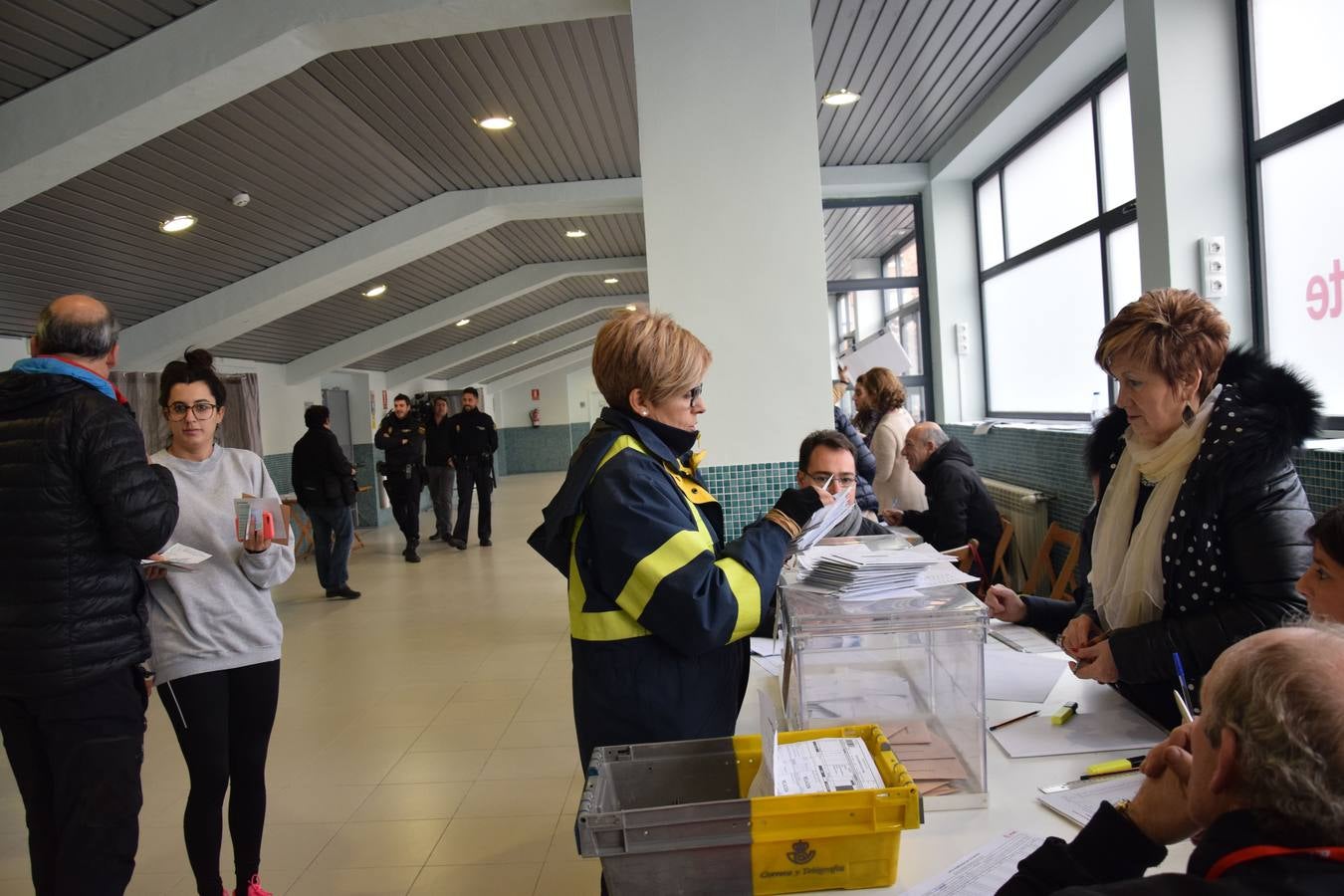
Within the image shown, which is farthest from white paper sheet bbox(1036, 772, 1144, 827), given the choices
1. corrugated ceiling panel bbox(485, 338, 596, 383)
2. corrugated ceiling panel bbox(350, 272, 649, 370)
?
corrugated ceiling panel bbox(485, 338, 596, 383)

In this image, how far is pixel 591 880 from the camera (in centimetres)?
304

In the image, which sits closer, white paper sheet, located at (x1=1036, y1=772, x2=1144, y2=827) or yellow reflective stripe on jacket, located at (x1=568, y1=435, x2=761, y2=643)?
white paper sheet, located at (x1=1036, y1=772, x2=1144, y2=827)

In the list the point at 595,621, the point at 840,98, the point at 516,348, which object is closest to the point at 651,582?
the point at 595,621

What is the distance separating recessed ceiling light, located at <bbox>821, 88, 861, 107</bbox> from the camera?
233 inches

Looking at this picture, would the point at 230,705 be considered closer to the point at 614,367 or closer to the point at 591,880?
the point at 591,880

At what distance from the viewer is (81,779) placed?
6.86 feet

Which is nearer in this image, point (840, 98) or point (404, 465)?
point (840, 98)

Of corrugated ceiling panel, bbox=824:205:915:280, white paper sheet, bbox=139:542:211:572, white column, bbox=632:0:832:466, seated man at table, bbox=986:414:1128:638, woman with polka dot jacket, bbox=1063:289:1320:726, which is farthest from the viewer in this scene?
corrugated ceiling panel, bbox=824:205:915:280

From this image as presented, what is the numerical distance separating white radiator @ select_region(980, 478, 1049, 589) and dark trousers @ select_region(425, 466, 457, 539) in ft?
21.7

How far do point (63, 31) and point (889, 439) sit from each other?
14.9 feet

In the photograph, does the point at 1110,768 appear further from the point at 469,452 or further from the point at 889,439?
the point at 469,452

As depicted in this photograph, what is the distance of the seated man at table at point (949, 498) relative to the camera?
4.74 m

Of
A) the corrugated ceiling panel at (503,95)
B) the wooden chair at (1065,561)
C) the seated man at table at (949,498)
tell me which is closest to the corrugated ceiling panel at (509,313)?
the corrugated ceiling panel at (503,95)

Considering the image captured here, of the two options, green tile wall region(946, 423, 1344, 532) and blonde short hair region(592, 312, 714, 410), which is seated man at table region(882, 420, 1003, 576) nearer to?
green tile wall region(946, 423, 1344, 532)
